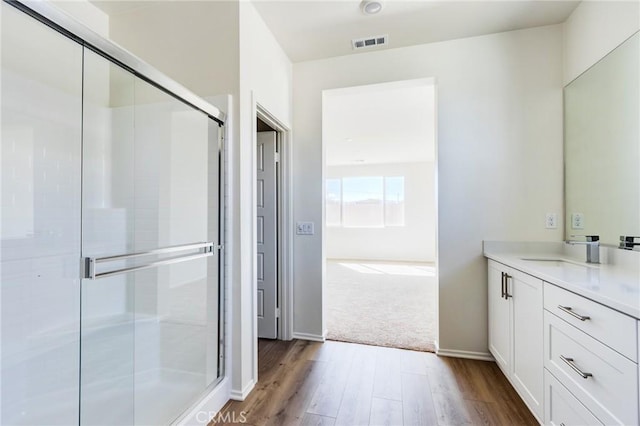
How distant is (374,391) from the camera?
196 cm

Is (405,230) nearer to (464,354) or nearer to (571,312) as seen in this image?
(464,354)

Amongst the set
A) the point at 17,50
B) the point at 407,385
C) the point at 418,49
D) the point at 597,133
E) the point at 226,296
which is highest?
the point at 418,49

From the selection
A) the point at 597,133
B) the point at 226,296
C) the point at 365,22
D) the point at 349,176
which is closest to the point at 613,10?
the point at 597,133

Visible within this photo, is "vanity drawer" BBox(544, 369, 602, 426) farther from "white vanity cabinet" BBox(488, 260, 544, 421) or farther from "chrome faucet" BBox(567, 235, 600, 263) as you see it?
"chrome faucet" BBox(567, 235, 600, 263)

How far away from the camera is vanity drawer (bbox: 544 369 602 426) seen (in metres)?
1.19

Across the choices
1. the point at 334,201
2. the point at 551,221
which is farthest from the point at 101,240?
the point at 334,201

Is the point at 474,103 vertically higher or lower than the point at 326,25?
lower

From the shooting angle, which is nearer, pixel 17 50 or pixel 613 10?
pixel 17 50

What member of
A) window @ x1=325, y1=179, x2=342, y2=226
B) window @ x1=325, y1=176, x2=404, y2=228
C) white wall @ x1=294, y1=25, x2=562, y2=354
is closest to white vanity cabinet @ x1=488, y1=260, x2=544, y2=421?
white wall @ x1=294, y1=25, x2=562, y2=354

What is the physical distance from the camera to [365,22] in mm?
2256

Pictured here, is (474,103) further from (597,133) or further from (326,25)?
(326,25)

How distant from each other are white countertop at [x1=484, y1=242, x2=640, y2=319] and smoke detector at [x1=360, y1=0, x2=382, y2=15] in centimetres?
198

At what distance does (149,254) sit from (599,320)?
6.67 feet

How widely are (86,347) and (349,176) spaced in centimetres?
695
